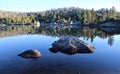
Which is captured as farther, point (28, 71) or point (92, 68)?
point (92, 68)

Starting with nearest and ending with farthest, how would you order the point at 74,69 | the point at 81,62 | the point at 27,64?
the point at 74,69 < the point at 27,64 < the point at 81,62

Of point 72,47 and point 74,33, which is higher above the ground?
point 72,47

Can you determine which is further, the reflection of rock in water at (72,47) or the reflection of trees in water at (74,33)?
the reflection of trees in water at (74,33)

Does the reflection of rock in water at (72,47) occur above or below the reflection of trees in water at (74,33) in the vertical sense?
above

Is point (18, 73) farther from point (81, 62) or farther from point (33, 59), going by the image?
point (81, 62)

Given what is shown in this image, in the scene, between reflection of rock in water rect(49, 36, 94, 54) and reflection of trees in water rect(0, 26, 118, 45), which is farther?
reflection of trees in water rect(0, 26, 118, 45)

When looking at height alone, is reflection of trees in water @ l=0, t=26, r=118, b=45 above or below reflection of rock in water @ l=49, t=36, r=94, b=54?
below

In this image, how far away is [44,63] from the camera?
31969 mm

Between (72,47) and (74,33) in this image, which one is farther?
(74,33)

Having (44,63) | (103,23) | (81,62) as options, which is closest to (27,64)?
(44,63)

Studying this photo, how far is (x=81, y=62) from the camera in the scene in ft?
109

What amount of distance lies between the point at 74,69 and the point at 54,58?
7.49 meters

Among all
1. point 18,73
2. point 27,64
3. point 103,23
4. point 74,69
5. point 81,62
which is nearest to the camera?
point 18,73

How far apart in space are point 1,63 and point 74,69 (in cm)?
985
